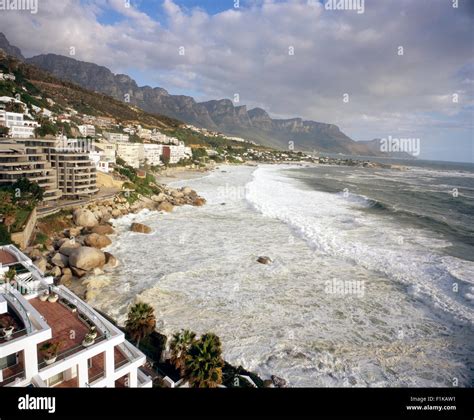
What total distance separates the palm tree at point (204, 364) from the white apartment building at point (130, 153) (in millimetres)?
57120

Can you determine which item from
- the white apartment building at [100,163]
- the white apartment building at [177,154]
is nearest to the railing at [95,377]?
the white apartment building at [100,163]

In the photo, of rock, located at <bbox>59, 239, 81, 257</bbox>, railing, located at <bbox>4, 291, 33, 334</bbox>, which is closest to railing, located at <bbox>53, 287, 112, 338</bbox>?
railing, located at <bbox>4, 291, 33, 334</bbox>

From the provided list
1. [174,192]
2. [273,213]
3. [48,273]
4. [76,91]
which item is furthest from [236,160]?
[48,273]

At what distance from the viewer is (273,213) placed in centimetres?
3869

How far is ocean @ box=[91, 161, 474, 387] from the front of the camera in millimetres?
12992

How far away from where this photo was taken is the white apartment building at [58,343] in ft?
24.0

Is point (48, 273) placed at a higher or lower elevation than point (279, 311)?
higher

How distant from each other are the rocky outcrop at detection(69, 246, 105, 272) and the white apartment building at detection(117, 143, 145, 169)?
44445 mm

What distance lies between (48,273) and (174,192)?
3041 cm

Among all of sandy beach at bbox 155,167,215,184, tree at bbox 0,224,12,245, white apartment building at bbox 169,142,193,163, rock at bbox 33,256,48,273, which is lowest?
rock at bbox 33,256,48,273

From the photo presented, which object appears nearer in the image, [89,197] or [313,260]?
[313,260]

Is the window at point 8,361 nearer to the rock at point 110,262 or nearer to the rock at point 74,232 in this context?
the rock at point 110,262

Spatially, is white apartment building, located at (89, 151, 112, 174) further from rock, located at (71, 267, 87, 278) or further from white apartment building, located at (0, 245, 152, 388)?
white apartment building, located at (0, 245, 152, 388)
